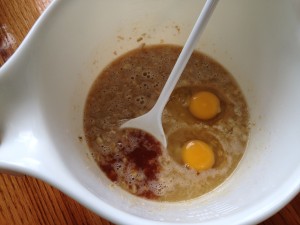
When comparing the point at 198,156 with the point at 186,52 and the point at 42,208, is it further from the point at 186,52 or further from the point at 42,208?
the point at 42,208

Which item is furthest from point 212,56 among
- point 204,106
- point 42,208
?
point 42,208

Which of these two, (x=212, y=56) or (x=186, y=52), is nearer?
(x=186, y=52)

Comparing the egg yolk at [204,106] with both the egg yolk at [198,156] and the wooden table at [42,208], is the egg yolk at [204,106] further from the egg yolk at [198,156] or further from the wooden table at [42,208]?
the wooden table at [42,208]

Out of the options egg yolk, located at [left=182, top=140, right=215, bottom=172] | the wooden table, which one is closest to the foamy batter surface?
egg yolk, located at [left=182, top=140, right=215, bottom=172]

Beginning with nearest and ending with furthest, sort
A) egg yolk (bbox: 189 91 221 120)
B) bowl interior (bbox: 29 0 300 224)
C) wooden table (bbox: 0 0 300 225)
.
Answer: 1. bowl interior (bbox: 29 0 300 224)
2. wooden table (bbox: 0 0 300 225)
3. egg yolk (bbox: 189 91 221 120)

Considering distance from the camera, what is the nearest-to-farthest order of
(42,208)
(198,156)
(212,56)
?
(42,208) → (198,156) → (212,56)

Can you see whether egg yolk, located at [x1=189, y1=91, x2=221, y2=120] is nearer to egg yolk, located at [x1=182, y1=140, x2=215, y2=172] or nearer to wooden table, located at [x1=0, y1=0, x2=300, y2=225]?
egg yolk, located at [x1=182, y1=140, x2=215, y2=172]

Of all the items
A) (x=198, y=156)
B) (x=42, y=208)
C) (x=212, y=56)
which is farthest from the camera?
(x=212, y=56)

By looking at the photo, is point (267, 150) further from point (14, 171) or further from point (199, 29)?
point (14, 171)
